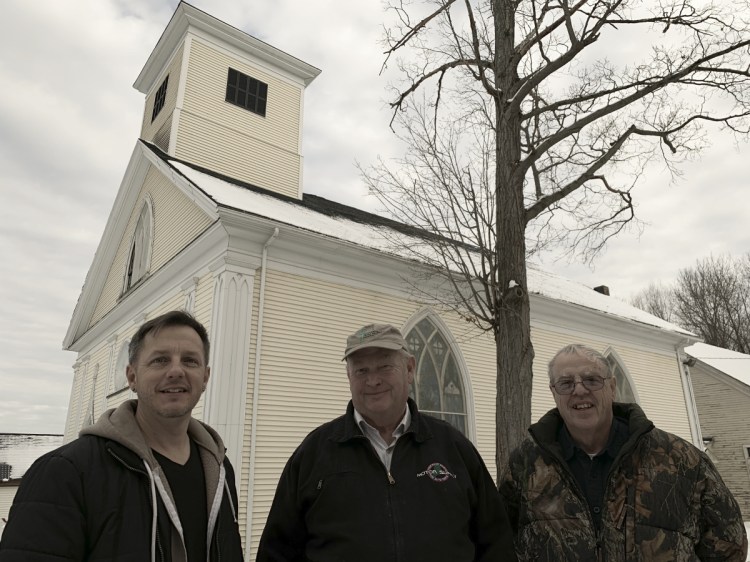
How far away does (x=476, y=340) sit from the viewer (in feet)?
39.9

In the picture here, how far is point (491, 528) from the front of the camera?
96.0 inches

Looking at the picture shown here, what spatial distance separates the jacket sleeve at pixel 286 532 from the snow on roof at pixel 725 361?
23978 mm

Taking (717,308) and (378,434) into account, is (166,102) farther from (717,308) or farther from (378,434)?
(717,308)

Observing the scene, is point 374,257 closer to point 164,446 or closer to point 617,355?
point 164,446

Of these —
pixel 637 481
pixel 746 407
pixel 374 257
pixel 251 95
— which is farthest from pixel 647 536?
pixel 746 407

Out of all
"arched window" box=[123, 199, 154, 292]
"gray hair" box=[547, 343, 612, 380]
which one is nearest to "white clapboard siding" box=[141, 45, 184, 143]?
"arched window" box=[123, 199, 154, 292]

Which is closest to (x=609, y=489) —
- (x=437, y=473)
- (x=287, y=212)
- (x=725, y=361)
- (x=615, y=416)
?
(x=615, y=416)

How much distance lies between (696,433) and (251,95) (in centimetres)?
1773

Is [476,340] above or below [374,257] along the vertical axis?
below

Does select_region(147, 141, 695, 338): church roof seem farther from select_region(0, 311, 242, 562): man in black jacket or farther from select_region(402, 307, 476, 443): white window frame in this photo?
select_region(0, 311, 242, 562): man in black jacket

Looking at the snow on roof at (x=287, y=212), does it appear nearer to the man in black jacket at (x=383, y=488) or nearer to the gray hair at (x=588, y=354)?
the man in black jacket at (x=383, y=488)

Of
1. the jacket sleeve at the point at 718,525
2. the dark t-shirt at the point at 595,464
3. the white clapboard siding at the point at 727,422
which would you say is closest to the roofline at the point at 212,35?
the dark t-shirt at the point at 595,464

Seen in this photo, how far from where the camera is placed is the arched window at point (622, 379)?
51.2 feet

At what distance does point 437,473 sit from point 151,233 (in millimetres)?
12032
